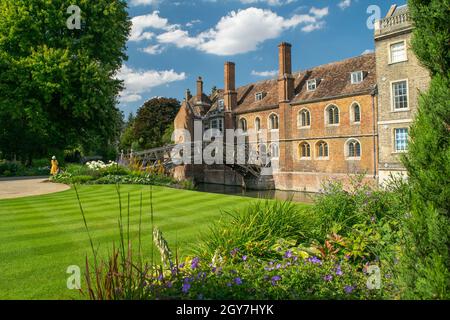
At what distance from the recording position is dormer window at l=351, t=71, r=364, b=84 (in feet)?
97.2

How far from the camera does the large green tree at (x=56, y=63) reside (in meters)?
23.0

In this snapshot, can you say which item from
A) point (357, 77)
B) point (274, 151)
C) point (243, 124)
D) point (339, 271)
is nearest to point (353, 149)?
point (357, 77)

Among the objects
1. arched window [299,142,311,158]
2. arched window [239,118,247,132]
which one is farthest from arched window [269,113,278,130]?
arched window [299,142,311,158]

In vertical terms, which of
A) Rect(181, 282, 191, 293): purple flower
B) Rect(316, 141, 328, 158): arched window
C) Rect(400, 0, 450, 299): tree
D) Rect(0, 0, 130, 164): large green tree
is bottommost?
Rect(181, 282, 191, 293): purple flower

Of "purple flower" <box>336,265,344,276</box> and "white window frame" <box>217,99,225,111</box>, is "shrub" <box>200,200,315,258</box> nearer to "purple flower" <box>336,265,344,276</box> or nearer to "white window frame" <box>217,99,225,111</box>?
"purple flower" <box>336,265,344,276</box>

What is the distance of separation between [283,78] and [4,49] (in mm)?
24045

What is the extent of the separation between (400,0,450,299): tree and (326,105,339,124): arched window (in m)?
28.5

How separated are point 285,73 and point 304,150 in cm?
805

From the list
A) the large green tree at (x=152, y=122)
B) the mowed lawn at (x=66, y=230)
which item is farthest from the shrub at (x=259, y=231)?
the large green tree at (x=152, y=122)

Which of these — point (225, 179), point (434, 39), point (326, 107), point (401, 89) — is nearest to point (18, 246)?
point (434, 39)

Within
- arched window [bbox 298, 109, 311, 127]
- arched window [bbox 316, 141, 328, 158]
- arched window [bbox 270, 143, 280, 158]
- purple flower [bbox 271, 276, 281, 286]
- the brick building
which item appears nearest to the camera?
purple flower [bbox 271, 276, 281, 286]

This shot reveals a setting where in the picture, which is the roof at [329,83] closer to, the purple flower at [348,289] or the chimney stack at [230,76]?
the chimney stack at [230,76]

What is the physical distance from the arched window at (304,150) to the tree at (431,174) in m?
30.3

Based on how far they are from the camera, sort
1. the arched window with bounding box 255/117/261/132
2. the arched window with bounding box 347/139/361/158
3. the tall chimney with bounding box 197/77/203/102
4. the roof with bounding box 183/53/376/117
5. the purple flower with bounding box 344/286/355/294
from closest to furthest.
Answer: the purple flower with bounding box 344/286/355/294 < the arched window with bounding box 347/139/361/158 < the roof with bounding box 183/53/376/117 < the arched window with bounding box 255/117/261/132 < the tall chimney with bounding box 197/77/203/102
